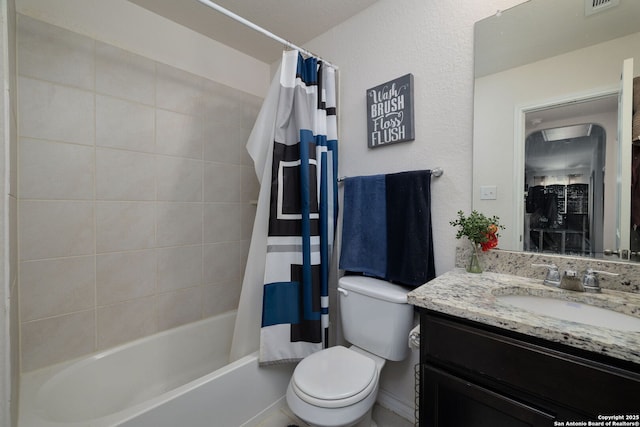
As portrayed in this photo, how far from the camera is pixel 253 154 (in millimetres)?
1388

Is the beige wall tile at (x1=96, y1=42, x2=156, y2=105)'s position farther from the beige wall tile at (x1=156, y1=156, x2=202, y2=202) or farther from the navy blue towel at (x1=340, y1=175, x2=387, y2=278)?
the navy blue towel at (x1=340, y1=175, x2=387, y2=278)

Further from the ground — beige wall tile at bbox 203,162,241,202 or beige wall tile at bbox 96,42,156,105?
beige wall tile at bbox 96,42,156,105

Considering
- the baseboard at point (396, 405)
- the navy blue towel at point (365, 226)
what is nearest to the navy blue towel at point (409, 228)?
the navy blue towel at point (365, 226)

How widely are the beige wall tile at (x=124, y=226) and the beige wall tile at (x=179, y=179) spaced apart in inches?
5.2

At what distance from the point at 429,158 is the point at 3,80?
1.52 meters

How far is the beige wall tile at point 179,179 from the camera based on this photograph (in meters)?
1.58

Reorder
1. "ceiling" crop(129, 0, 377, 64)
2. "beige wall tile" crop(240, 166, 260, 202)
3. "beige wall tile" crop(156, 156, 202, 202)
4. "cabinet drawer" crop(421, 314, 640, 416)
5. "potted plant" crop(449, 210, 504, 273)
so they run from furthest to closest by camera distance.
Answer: "beige wall tile" crop(240, 166, 260, 202) < "beige wall tile" crop(156, 156, 202, 202) < "ceiling" crop(129, 0, 377, 64) < "potted plant" crop(449, 210, 504, 273) < "cabinet drawer" crop(421, 314, 640, 416)

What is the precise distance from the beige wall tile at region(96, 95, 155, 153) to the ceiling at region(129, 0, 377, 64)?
0.60 m

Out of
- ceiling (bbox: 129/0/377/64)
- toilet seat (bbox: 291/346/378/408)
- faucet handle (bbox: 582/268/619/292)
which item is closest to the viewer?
faucet handle (bbox: 582/268/619/292)

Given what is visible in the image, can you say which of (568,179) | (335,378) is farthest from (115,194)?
(568,179)

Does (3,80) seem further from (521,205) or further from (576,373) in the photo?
(521,205)

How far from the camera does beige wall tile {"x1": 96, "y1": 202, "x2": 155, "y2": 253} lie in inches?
54.6

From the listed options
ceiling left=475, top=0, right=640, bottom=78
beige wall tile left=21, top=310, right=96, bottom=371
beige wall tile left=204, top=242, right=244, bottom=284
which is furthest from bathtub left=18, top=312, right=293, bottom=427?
ceiling left=475, top=0, right=640, bottom=78

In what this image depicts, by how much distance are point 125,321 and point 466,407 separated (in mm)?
1700
